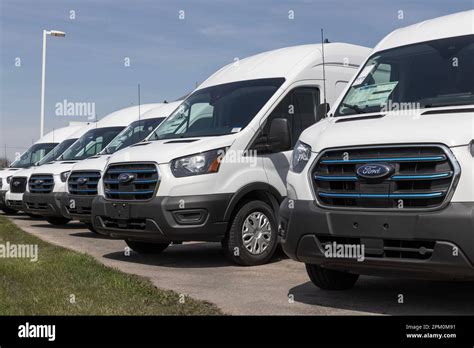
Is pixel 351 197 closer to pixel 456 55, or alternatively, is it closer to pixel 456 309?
pixel 456 309

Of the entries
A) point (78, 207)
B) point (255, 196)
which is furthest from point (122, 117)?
point (255, 196)

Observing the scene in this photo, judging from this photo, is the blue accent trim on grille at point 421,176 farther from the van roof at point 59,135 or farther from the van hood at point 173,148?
the van roof at point 59,135

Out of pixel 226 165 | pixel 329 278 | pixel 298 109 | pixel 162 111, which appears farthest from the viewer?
pixel 162 111

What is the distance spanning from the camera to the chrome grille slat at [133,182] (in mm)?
8258

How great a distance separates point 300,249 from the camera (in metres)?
5.70

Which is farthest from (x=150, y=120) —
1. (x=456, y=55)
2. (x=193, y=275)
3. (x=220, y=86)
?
(x=456, y=55)

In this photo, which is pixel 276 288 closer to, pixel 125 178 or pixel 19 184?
pixel 125 178

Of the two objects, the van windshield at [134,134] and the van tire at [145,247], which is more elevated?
the van windshield at [134,134]

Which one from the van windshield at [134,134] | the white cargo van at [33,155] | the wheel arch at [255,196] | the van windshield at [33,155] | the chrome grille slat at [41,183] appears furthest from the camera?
the van windshield at [33,155]

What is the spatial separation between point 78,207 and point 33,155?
26.2ft

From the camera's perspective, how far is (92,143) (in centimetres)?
1476

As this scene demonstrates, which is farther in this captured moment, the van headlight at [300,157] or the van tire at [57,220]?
the van tire at [57,220]

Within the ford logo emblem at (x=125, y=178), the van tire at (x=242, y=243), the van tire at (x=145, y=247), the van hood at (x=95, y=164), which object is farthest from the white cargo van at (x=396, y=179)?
the van hood at (x=95, y=164)
